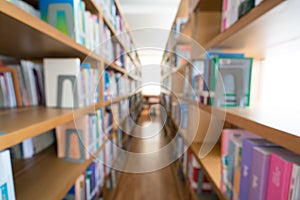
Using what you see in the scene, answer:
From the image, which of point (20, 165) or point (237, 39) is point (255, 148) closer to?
point (237, 39)

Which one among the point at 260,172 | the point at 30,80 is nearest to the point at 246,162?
the point at 260,172

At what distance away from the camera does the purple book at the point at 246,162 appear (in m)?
0.50

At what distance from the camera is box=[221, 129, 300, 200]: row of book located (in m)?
0.36

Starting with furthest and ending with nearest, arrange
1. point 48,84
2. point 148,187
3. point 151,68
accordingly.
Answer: point 148,187, point 48,84, point 151,68

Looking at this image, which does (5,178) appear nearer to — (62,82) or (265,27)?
(62,82)

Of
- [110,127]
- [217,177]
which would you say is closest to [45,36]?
[217,177]

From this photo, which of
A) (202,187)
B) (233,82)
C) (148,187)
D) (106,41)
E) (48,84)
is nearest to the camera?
(233,82)

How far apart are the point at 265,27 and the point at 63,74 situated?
Result: 911 millimetres

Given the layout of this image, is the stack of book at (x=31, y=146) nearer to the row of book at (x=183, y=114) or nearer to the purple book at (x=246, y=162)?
the row of book at (x=183, y=114)

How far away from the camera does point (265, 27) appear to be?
0.55 metres

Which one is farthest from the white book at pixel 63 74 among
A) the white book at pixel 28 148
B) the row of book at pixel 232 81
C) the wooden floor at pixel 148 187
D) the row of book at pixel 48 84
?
the wooden floor at pixel 148 187

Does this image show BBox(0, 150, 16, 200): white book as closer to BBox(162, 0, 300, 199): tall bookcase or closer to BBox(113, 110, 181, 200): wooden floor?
BBox(162, 0, 300, 199): tall bookcase

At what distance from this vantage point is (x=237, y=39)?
710 millimetres

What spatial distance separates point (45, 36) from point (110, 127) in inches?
43.4
